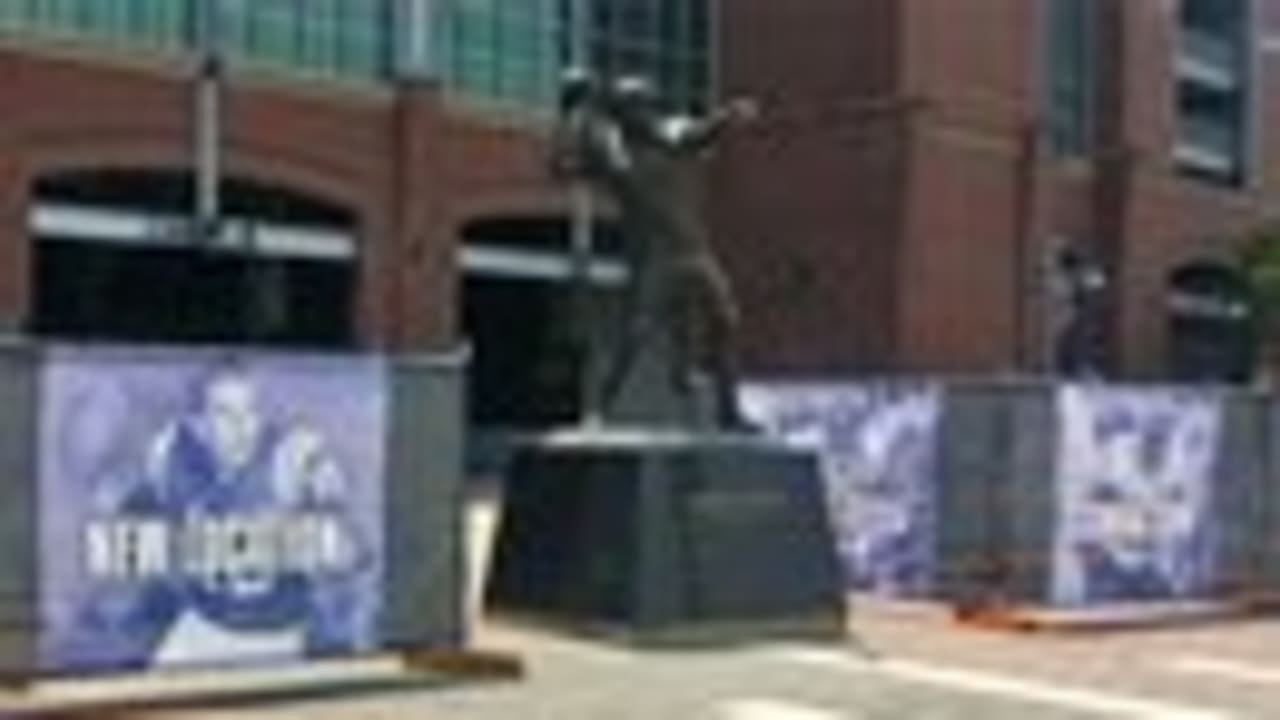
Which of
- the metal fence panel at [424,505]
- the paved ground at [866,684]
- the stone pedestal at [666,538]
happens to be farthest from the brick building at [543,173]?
the metal fence panel at [424,505]

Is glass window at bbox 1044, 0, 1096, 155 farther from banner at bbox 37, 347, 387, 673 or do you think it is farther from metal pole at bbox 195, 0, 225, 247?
banner at bbox 37, 347, 387, 673

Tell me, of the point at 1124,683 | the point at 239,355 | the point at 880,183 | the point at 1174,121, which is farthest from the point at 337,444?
the point at 1174,121

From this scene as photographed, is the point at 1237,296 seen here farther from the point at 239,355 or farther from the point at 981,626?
the point at 239,355

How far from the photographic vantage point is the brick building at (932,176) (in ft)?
182

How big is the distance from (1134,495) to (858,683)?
19.5ft

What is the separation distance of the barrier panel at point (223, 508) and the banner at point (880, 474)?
6679 mm

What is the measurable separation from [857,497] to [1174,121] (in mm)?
43249

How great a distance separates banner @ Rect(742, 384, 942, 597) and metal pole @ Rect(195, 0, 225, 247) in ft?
81.2

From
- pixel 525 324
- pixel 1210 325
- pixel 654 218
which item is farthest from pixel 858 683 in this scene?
pixel 1210 325

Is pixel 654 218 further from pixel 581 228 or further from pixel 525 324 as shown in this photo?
pixel 525 324

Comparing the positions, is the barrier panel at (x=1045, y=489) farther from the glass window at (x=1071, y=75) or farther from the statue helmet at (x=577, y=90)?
the glass window at (x=1071, y=75)

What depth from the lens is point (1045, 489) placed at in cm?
2298

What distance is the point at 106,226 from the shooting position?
47812mm

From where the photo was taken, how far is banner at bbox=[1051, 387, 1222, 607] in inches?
909
